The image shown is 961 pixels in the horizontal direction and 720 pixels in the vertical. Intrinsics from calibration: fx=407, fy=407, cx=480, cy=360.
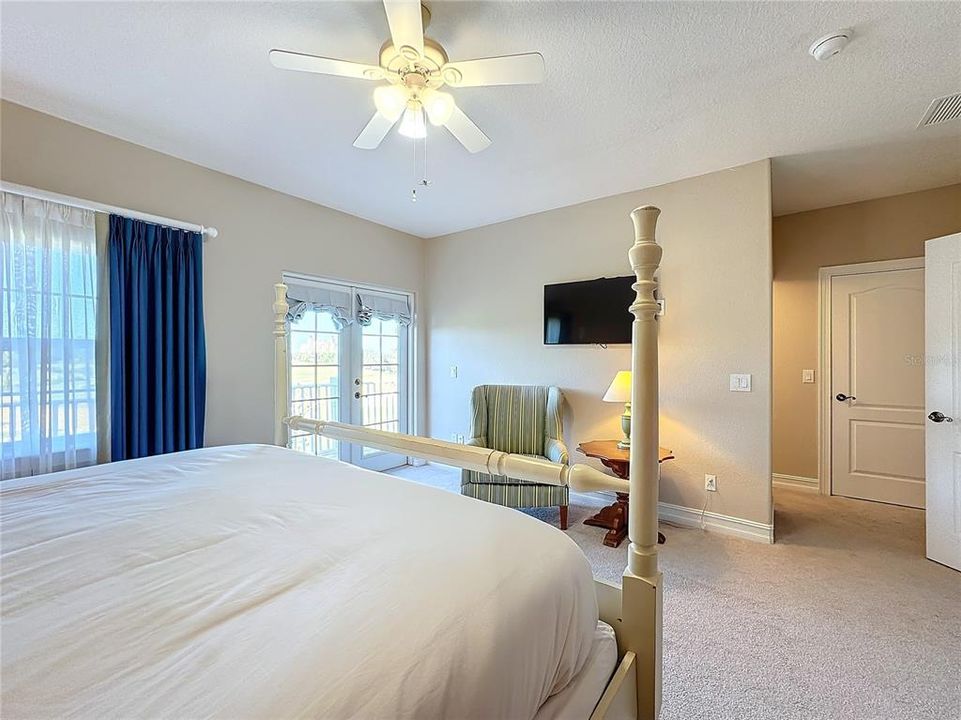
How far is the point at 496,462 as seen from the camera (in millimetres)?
1316

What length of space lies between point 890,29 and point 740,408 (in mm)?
2071

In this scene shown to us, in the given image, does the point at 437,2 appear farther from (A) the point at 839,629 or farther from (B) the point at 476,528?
(A) the point at 839,629

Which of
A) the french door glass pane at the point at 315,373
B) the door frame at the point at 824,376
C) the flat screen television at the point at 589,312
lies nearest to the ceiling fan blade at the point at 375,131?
the french door glass pane at the point at 315,373

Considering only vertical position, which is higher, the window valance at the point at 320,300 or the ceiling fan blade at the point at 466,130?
the ceiling fan blade at the point at 466,130

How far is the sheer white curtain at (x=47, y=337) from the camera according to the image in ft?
6.81

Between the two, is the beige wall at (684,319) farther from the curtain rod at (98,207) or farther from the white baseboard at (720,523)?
the curtain rod at (98,207)

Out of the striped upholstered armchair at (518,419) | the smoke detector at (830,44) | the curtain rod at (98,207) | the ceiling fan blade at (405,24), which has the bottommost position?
the striped upholstered armchair at (518,419)

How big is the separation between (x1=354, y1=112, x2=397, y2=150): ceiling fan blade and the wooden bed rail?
1.41 meters

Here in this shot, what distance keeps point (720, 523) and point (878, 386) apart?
2038 millimetres

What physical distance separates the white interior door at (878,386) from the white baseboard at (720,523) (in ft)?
5.26

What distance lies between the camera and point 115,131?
2.41 m

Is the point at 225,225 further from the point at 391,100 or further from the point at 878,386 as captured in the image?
the point at 878,386

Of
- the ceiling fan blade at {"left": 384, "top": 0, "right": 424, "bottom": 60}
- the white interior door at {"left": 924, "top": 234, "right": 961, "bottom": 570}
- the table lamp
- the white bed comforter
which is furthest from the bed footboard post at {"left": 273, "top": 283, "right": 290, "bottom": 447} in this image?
the white interior door at {"left": 924, "top": 234, "right": 961, "bottom": 570}

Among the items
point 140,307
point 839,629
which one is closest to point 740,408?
point 839,629
